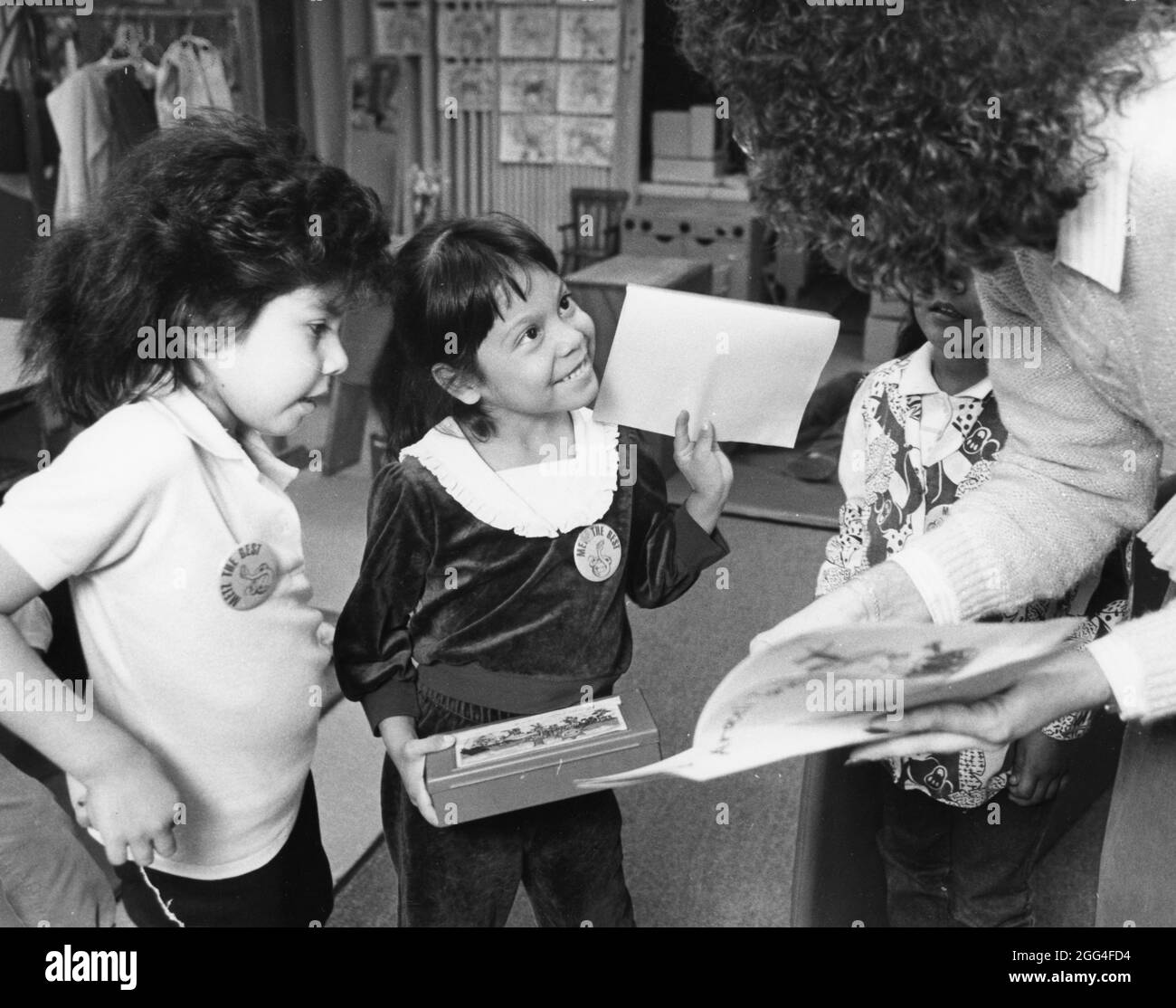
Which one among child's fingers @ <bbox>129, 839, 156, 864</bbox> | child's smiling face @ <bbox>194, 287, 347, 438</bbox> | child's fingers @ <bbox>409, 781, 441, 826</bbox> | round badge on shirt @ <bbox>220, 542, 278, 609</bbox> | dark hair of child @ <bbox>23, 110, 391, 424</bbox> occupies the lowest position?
child's fingers @ <bbox>409, 781, 441, 826</bbox>

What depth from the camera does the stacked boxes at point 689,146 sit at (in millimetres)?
4184

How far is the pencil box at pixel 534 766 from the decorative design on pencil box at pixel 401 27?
405 centimetres

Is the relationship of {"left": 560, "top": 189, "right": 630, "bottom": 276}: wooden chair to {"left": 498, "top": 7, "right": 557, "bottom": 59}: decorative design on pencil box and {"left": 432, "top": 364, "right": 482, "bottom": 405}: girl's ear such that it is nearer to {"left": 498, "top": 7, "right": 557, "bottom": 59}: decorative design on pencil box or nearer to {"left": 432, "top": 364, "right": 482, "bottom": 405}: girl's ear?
{"left": 498, "top": 7, "right": 557, "bottom": 59}: decorative design on pencil box

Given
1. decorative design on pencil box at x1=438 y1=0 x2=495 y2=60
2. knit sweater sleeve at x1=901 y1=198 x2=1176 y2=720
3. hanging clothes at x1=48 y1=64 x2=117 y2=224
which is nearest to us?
knit sweater sleeve at x1=901 y1=198 x2=1176 y2=720

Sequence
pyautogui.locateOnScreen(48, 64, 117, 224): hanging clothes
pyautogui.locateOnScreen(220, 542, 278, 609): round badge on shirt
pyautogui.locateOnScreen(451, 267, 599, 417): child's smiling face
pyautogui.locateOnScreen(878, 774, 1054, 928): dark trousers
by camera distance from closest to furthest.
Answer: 1. pyautogui.locateOnScreen(220, 542, 278, 609): round badge on shirt
2. pyautogui.locateOnScreen(451, 267, 599, 417): child's smiling face
3. pyautogui.locateOnScreen(878, 774, 1054, 928): dark trousers
4. pyautogui.locateOnScreen(48, 64, 117, 224): hanging clothes

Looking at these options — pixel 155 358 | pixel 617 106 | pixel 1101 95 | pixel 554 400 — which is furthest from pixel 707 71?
pixel 617 106

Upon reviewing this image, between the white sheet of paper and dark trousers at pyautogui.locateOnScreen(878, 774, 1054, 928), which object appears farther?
dark trousers at pyautogui.locateOnScreen(878, 774, 1054, 928)

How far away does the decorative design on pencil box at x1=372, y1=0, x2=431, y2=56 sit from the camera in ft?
14.2

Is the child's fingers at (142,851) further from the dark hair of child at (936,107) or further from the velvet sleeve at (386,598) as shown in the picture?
the dark hair of child at (936,107)

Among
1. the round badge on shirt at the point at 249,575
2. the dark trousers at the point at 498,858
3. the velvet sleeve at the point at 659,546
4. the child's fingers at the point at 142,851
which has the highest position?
the round badge on shirt at the point at 249,575

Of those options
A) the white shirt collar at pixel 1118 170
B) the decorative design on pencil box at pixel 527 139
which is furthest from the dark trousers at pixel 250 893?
the decorative design on pencil box at pixel 527 139

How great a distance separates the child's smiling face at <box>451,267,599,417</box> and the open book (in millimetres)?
399

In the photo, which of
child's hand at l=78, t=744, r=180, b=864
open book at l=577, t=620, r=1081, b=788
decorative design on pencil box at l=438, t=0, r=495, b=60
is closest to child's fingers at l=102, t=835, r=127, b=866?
child's hand at l=78, t=744, r=180, b=864

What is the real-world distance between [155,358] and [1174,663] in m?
0.76
